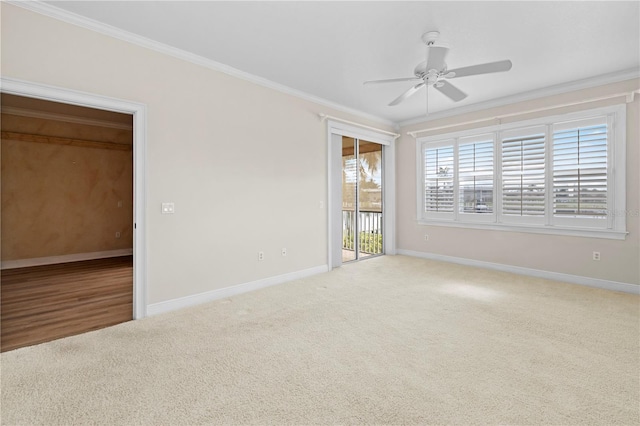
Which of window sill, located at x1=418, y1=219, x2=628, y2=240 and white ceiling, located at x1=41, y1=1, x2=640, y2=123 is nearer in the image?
white ceiling, located at x1=41, y1=1, x2=640, y2=123

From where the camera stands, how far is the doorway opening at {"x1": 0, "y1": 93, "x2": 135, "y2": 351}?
160 inches

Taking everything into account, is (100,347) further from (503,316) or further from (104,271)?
(503,316)

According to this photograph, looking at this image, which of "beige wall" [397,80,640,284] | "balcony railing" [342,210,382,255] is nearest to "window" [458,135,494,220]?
"beige wall" [397,80,640,284]

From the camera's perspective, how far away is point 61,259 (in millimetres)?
5754

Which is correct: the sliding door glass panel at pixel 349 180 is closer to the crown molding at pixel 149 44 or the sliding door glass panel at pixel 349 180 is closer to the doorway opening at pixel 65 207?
the crown molding at pixel 149 44

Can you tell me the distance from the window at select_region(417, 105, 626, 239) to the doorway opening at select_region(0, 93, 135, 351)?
523cm

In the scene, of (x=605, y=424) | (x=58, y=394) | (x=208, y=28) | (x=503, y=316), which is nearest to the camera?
(x=605, y=424)

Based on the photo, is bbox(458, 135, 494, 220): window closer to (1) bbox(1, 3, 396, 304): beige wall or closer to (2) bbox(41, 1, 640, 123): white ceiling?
(2) bbox(41, 1, 640, 123): white ceiling

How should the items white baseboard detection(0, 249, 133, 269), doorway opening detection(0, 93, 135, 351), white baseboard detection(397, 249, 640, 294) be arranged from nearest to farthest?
1. white baseboard detection(397, 249, 640, 294)
2. doorway opening detection(0, 93, 135, 351)
3. white baseboard detection(0, 249, 133, 269)

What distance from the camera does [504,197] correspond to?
4840mm

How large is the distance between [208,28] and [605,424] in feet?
13.1

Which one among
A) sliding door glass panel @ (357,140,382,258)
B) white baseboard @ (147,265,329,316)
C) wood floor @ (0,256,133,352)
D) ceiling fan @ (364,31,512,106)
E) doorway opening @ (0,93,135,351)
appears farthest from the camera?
sliding door glass panel @ (357,140,382,258)

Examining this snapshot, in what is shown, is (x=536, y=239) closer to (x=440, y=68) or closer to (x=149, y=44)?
(x=440, y=68)

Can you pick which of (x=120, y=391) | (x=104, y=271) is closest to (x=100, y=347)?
(x=120, y=391)
